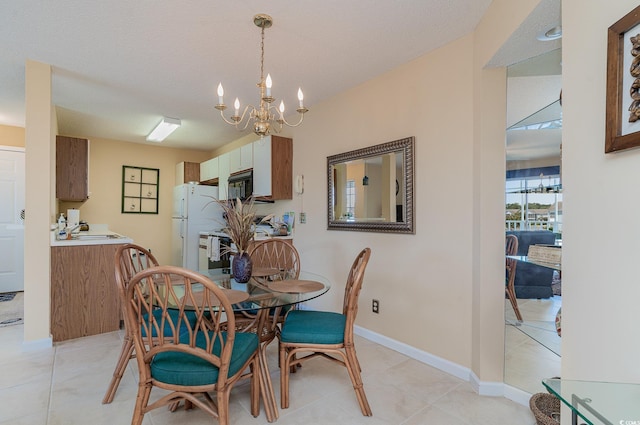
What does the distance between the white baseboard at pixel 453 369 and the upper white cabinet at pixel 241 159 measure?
8.56 feet

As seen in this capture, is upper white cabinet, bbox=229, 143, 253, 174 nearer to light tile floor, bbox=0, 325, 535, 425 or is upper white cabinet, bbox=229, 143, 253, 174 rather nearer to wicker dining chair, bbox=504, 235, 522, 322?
light tile floor, bbox=0, 325, 535, 425

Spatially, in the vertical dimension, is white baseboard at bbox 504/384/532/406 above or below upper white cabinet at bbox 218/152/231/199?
below

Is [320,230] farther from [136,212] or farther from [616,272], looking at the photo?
[136,212]

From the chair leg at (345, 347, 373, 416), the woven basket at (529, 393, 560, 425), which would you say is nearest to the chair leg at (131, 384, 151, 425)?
the chair leg at (345, 347, 373, 416)

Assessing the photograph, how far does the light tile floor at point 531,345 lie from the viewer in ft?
6.01

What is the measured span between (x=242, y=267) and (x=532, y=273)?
1.84 metres

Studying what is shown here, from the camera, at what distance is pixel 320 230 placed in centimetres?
356

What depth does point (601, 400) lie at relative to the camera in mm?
817

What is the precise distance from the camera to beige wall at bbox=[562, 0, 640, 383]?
949 millimetres

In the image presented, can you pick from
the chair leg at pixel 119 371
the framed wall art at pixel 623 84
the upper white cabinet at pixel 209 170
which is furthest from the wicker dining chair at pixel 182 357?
the upper white cabinet at pixel 209 170

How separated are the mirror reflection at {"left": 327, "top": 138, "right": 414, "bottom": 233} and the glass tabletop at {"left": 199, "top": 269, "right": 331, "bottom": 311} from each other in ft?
2.89

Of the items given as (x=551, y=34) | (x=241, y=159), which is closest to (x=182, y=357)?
(x=551, y=34)

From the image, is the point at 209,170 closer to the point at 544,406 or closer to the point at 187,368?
the point at 187,368

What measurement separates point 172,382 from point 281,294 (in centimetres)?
70
